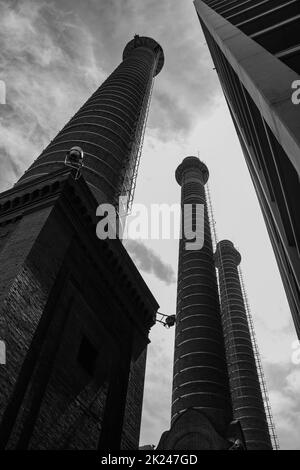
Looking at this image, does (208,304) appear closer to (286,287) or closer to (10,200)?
(286,287)

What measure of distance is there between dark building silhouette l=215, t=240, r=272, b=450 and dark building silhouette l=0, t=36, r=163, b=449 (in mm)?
17068

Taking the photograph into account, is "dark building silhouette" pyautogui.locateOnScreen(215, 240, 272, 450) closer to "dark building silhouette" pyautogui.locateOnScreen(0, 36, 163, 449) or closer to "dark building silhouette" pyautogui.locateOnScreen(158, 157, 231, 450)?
"dark building silhouette" pyautogui.locateOnScreen(158, 157, 231, 450)

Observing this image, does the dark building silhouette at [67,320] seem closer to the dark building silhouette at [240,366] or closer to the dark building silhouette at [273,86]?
the dark building silhouette at [273,86]

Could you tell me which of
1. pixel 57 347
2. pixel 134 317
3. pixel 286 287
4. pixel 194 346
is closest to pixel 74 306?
pixel 57 347

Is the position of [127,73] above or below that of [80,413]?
above

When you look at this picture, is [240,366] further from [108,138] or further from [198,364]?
[108,138]

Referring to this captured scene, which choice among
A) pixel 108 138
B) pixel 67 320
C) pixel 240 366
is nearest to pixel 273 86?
pixel 67 320

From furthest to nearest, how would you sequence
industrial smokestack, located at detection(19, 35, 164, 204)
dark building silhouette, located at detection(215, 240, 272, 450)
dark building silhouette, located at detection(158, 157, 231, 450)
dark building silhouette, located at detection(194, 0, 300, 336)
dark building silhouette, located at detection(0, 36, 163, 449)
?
1. dark building silhouette, located at detection(215, 240, 272, 450)
2. dark building silhouette, located at detection(158, 157, 231, 450)
3. industrial smokestack, located at detection(19, 35, 164, 204)
4. dark building silhouette, located at detection(0, 36, 163, 449)
5. dark building silhouette, located at detection(194, 0, 300, 336)

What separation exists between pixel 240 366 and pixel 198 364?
29.8 feet

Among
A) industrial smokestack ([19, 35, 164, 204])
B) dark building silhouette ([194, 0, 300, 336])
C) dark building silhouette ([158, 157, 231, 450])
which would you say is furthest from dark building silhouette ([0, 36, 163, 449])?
dark building silhouette ([158, 157, 231, 450])

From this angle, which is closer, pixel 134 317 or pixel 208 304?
pixel 134 317

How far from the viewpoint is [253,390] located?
26188 mm

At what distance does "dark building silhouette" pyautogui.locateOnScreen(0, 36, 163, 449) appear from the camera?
6133mm
